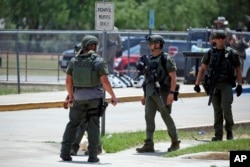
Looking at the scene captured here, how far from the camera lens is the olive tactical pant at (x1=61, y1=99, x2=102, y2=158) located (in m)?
14.7

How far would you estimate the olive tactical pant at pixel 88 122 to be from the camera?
→ 1473 cm

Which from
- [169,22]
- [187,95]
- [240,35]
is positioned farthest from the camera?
[169,22]

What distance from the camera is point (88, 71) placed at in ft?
48.2

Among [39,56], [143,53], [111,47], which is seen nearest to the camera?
[111,47]

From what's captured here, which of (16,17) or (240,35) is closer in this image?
(240,35)

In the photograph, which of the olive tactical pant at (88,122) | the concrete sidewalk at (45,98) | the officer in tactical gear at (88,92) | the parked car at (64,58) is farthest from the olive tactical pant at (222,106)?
the parked car at (64,58)

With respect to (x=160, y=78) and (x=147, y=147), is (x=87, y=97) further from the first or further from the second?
(x=147, y=147)

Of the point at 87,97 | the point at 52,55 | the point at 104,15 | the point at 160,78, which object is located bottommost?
the point at 52,55

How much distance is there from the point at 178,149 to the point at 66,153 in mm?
2103

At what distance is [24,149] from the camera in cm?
1606

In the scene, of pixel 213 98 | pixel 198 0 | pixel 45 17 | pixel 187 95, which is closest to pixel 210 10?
pixel 198 0

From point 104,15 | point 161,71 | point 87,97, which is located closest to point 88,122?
point 87,97

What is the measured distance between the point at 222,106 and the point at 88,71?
308cm

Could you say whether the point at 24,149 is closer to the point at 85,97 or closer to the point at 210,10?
the point at 85,97
